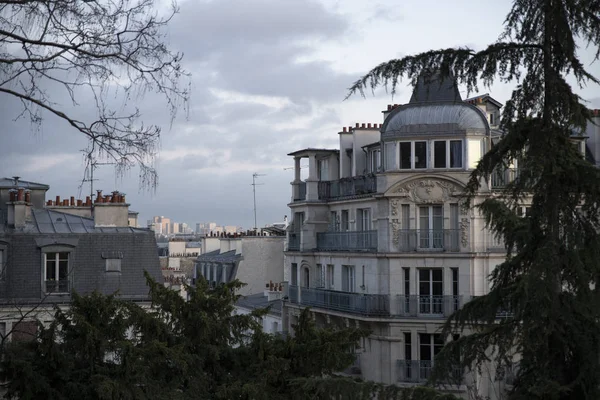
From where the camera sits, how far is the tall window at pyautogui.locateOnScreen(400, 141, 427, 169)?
36.0 meters

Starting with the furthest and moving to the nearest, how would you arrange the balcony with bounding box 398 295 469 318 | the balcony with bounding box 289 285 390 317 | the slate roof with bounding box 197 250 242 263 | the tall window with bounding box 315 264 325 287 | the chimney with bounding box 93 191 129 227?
1. the slate roof with bounding box 197 250 242 263
2. the tall window with bounding box 315 264 325 287
3. the balcony with bounding box 289 285 390 317
4. the balcony with bounding box 398 295 469 318
5. the chimney with bounding box 93 191 129 227

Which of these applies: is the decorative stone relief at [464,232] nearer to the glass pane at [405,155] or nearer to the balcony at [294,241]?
the glass pane at [405,155]

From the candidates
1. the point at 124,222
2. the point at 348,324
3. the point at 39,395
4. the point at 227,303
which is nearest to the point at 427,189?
the point at 348,324

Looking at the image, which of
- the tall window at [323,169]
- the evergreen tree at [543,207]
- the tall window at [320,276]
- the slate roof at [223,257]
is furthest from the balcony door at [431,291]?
the evergreen tree at [543,207]

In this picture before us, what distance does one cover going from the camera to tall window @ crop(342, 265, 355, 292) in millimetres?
39250

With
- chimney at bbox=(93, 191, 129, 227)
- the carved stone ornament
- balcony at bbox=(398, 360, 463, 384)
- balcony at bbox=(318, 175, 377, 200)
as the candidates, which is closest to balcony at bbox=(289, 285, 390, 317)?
balcony at bbox=(398, 360, 463, 384)

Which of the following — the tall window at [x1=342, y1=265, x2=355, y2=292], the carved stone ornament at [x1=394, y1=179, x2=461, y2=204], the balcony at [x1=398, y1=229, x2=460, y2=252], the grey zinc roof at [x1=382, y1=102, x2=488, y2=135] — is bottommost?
the tall window at [x1=342, y1=265, x2=355, y2=292]

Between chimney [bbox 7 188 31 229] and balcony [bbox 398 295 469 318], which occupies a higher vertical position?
chimney [bbox 7 188 31 229]

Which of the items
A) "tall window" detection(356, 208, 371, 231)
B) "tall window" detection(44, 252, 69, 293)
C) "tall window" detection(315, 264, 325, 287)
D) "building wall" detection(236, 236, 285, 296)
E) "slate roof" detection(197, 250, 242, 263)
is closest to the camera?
"tall window" detection(44, 252, 69, 293)

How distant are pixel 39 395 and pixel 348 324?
2010cm

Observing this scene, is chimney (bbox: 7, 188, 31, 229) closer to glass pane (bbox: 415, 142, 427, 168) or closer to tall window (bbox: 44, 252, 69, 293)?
tall window (bbox: 44, 252, 69, 293)

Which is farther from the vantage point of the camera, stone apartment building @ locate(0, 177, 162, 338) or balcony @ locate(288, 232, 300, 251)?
balcony @ locate(288, 232, 300, 251)

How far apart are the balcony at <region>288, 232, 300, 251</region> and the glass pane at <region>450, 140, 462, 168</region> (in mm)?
10245

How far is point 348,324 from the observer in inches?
1496
